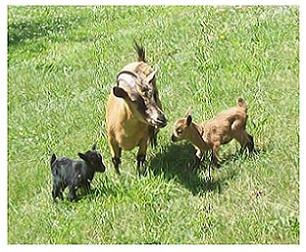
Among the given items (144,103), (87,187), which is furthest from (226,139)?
(87,187)

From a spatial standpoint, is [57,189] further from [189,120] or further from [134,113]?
[189,120]

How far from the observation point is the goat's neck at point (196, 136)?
3.77 m

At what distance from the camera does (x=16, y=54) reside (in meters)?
4.48

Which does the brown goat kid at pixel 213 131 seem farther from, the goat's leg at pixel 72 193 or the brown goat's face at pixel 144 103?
the goat's leg at pixel 72 193

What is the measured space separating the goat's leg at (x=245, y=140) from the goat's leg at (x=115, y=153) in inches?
24.3

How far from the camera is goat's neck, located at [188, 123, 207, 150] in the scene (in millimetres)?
3771

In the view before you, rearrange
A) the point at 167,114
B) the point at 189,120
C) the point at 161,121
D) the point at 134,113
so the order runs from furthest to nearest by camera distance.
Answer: the point at 167,114
the point at 189,120
the point at 134,113
the point at 161,121

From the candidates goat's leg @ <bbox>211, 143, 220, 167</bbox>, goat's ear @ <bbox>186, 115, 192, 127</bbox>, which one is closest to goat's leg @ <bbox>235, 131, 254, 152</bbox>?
goat's leg @ <bbox>211, 143, 220, 167</bbox>

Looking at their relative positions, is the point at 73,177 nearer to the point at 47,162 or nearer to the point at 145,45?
the point at 47,162

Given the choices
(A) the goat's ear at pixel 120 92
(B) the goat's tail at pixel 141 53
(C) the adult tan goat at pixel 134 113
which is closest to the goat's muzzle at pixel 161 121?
(C) the adult tan goat at pixel 134 113

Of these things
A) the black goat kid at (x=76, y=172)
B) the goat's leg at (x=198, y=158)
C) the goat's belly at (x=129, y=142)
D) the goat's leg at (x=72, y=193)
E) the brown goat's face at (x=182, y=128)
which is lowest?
the goat's leg at (x=72, y=193)

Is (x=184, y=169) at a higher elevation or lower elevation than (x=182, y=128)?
lower

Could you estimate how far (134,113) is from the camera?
3631mm

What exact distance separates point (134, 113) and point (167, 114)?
46 centimetres
